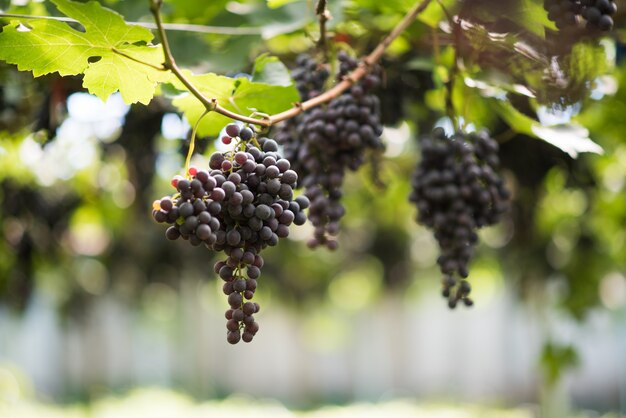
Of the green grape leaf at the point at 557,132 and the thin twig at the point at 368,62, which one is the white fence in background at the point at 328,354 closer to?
the green grape leaf at the point at 557,132

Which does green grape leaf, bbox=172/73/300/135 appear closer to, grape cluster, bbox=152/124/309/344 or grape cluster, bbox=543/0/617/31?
grape cluster, bbox=152/124/309/344

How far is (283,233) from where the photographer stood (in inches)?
44.9

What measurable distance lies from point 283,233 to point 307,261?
414 inches

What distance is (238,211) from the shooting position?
3.58ft

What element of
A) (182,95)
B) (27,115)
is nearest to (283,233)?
(182,95)

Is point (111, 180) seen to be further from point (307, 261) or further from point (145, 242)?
point (307, 261)

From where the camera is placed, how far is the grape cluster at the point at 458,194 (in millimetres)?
1608

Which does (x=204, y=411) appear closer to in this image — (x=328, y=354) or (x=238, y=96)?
(x=328, y=354)

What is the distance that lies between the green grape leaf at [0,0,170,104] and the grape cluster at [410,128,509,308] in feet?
2.26

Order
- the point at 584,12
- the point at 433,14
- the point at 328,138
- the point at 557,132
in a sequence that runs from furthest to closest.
Result: the point at 433,14, the point at 557,132, the point at 328,138, the point at 584,12

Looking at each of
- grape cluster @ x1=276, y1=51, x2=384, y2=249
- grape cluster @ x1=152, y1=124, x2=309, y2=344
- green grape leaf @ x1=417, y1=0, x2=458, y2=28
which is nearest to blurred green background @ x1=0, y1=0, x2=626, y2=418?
green grape leaf @ x1=417, y1=0, x2=458, y2=28

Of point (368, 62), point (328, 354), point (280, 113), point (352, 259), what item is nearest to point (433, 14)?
point (368, 62)

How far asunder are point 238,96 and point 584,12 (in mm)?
700

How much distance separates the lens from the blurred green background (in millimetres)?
1885
